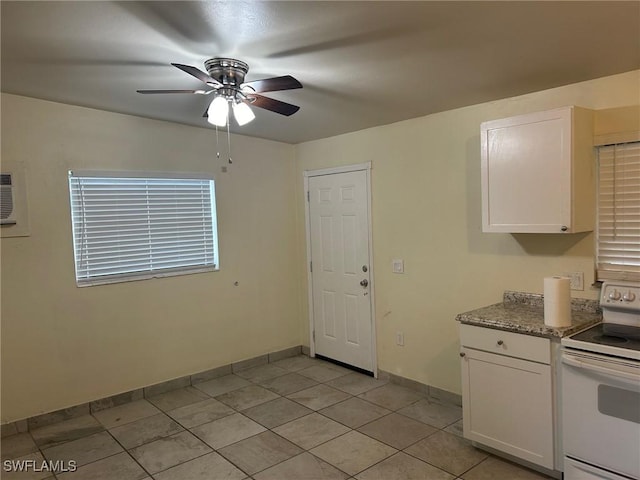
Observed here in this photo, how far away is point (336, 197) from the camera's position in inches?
177

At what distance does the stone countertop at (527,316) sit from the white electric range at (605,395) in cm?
11

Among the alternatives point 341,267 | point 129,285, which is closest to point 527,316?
point 341,267

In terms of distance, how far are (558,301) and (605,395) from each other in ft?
1.73

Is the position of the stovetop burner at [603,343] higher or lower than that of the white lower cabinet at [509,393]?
higher

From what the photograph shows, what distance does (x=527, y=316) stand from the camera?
2.79 meters

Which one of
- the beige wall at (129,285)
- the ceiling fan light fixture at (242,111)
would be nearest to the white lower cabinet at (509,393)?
the ceiling fan light fixture at (242,111)

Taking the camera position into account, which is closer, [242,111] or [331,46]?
[331,46]

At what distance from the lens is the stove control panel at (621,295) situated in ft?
7.89

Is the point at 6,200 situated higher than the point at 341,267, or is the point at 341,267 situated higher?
the point at 6,200

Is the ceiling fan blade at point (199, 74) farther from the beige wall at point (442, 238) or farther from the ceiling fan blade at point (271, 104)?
the beige wall at point (442, 238)

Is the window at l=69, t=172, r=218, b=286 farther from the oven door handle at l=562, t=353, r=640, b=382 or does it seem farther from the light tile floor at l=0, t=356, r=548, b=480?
the oven door handle at l=562, t=353, r=640, b=382

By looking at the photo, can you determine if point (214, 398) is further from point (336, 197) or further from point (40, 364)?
point (336, 197)

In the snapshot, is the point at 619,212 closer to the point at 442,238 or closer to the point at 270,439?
the point at 442,238

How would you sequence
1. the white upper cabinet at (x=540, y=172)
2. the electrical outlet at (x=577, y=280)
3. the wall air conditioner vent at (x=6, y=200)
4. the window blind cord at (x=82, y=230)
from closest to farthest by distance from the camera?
the white upper cabinet at (x=540, y=172) < the electrical outlet at (x=577, y=280) < the wall air conditioner vent at (x=6, y=200) < the window blind cord at (x=82, y=230)
